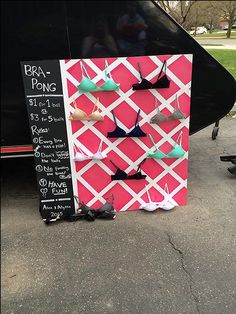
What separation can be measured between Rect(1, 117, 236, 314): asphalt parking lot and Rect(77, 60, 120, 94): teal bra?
104cm

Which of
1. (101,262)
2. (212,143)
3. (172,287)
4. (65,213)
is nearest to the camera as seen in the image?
(172,287)

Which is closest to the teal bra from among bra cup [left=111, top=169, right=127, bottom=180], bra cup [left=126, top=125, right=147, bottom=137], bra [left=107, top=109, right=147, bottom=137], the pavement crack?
bra [left=107, top=109, right=147, bottom=137]

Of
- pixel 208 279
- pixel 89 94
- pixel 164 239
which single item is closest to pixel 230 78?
pixel 89 94

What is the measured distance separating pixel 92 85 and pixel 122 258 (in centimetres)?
159

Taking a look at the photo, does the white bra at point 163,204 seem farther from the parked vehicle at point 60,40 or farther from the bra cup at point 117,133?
the parked vehicle at point 60,40

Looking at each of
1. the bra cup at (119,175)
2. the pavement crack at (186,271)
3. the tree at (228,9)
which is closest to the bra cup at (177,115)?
the bra cup at (119,175)

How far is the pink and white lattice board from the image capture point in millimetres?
3355

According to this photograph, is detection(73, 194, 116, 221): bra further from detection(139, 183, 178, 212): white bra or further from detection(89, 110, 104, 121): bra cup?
detection(89, 110, 104, 121): bra cup

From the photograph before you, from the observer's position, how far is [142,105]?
11.5 ft

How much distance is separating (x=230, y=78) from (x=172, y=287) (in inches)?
87.8

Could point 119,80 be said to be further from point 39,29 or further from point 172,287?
point 172,287

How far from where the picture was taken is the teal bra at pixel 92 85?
3.30 meters

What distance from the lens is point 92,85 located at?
10.9 feet

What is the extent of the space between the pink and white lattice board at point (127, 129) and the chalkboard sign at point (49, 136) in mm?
72
